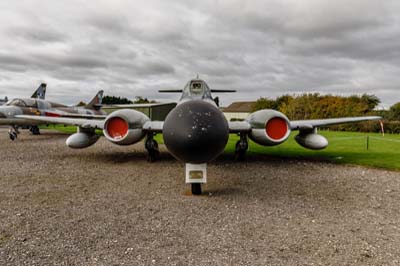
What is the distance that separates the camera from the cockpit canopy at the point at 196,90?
683 centimetres

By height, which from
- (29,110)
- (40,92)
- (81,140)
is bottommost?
(81,140)

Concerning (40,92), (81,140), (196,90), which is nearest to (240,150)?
(196,90)

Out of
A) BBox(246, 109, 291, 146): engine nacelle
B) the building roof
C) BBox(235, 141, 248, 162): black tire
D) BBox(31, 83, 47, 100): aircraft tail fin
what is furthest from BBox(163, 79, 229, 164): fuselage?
the building roof

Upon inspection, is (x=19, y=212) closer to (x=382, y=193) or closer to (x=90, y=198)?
(x=90, y=198)

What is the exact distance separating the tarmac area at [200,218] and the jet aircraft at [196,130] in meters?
0.86

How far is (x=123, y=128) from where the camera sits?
22.4 ft

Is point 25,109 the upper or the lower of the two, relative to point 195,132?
upper

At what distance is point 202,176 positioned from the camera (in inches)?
184

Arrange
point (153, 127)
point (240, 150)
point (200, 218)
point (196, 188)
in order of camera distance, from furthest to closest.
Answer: point (240, 150) < point (153, 127) < point (196, 188) < point (200, 218)

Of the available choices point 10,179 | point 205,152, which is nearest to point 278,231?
point 205,152

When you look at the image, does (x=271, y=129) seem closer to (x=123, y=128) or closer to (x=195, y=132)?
(x=195, y=132)

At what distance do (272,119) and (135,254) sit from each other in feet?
16.1

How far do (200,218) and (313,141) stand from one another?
206 inches

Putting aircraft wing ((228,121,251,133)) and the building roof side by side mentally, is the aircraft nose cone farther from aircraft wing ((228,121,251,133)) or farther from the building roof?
the building roof
